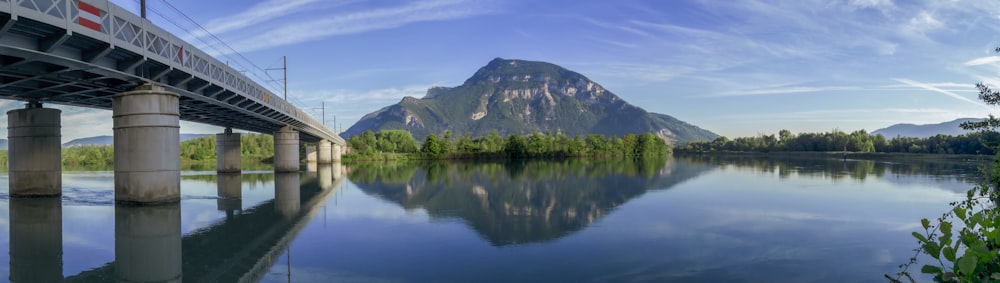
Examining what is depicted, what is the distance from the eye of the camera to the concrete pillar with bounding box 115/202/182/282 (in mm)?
13430

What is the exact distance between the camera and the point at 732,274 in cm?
1294

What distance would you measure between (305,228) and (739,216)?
18449 mm

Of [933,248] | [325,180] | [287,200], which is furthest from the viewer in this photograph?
[325,180]

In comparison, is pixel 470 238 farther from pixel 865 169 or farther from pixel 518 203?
pixel 865 169

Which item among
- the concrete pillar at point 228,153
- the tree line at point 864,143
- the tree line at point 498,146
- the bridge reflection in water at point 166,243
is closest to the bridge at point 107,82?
the bridge reflection in water at point 166,243

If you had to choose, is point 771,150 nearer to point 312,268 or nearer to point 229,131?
point 229,131

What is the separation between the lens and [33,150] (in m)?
30.2

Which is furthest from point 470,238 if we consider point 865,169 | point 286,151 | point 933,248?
point 865,169

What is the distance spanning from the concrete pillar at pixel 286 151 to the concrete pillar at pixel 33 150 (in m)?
31.1

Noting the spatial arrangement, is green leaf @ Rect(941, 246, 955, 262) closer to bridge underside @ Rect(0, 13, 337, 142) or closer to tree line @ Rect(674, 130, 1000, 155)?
bridge underside @ Rect(0, 13, 337, 142)

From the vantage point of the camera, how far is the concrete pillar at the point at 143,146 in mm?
25812

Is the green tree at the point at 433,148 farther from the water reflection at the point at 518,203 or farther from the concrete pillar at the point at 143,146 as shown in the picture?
the concrete pillar at the point at 143,146

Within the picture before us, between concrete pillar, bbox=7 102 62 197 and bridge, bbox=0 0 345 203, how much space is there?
0.15 feet

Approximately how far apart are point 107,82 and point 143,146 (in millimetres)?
4551
